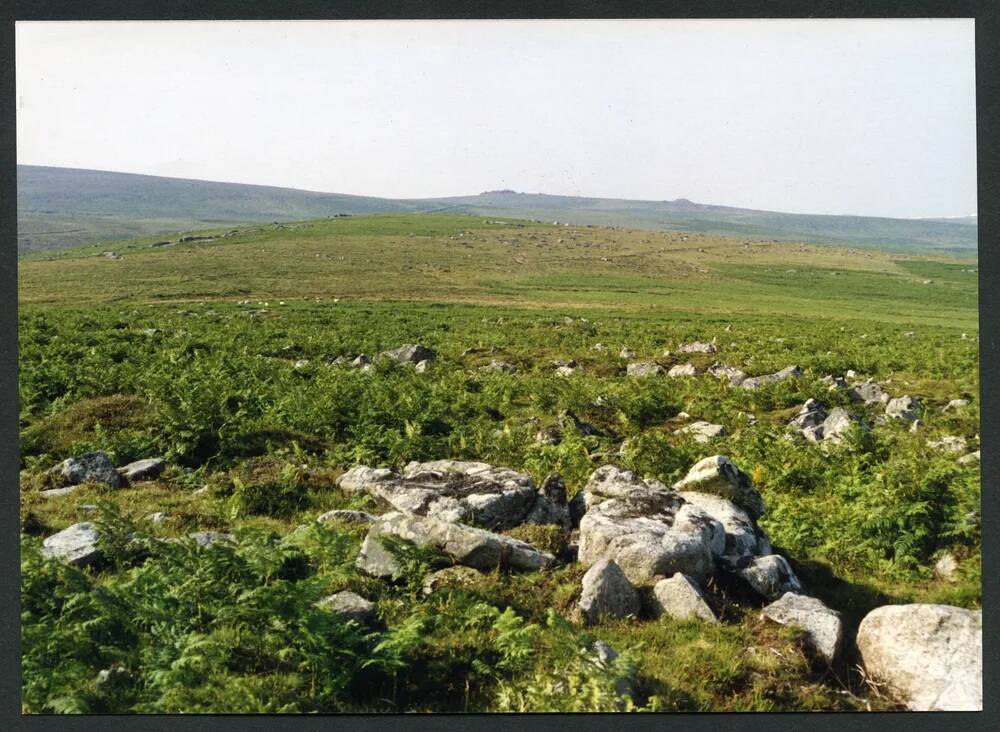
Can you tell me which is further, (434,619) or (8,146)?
(8,146)

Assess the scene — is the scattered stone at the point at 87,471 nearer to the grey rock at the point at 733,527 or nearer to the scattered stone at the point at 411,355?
the grey rock at the point at 733,527

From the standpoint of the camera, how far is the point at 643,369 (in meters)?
21.5

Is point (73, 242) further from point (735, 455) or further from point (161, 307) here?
point (735, 455)

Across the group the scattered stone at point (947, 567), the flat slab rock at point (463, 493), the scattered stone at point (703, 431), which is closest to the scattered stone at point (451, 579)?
the flat slab rock at point (463, 493)

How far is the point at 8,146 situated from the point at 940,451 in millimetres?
13771

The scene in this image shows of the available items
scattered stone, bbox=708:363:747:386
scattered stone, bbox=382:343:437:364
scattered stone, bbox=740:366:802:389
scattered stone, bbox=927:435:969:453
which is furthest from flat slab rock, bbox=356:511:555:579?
scattered stone, bbox=382:343:437:364

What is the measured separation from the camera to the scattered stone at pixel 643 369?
2091 cm

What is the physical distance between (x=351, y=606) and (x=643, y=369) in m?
15.9

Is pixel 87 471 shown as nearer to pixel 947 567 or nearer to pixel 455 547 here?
pixel 455 547

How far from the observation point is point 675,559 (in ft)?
24.8

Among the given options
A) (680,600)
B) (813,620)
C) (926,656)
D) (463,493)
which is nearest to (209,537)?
(463,493)

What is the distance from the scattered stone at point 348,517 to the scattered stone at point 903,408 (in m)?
10.9

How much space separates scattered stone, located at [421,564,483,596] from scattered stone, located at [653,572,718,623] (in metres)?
1.86

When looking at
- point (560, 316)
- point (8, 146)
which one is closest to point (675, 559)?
point (8, 146)
